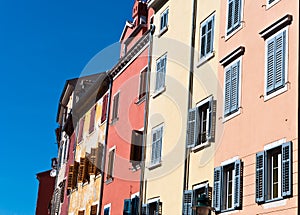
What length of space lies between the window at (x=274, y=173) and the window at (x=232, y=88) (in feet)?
8.43

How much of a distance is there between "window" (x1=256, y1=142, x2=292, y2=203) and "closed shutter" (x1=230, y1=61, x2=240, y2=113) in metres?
2.47

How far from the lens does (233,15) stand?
69.8 feet

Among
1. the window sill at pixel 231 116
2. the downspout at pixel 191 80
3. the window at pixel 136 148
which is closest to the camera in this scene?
the window sill at pixel 231 116

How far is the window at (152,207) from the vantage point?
24797mm

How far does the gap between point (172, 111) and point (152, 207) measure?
3.89 m

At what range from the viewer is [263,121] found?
18.0m

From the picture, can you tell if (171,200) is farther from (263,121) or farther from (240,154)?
(263,121)

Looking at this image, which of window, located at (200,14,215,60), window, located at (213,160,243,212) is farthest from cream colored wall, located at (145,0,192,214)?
window, located at (213,160,243,212)

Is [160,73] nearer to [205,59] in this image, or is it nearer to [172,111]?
[172,111]

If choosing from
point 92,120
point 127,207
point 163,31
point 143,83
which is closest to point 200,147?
point 127,207

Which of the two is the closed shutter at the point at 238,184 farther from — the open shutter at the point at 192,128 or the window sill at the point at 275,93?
the open shutter at the point at 192,128

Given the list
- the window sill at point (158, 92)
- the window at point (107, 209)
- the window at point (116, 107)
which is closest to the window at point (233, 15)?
the window sill at point (158, 92)

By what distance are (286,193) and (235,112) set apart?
424 centimetres

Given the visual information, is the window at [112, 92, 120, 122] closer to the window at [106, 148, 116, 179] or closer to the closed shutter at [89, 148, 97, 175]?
the window at [106, 148, 116, 179]
